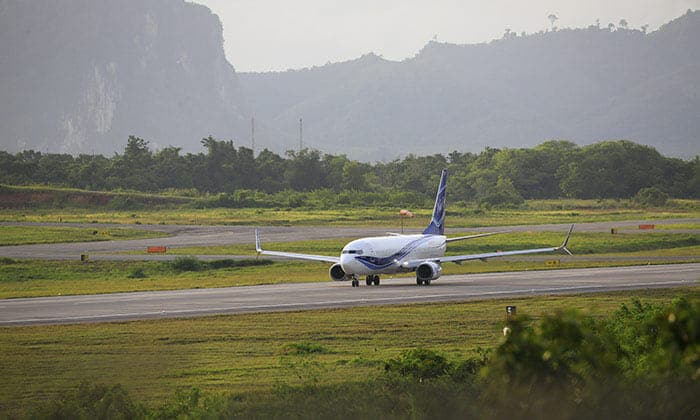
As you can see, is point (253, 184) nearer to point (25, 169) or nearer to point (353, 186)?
point (353, 186)

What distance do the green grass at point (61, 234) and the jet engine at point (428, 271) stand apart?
163ft

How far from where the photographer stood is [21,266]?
223ft

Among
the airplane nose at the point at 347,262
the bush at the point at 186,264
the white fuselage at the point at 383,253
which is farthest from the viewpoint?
the bush at the point at 186,264

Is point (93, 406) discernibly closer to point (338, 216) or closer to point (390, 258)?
point (390, 258)

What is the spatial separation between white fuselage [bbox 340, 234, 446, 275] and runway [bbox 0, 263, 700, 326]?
3.59 ft

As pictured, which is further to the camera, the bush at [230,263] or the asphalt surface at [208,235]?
the asphalt surface at [208,235]

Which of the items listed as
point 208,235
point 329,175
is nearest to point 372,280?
point 208,235

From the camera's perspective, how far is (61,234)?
100188 millimetres

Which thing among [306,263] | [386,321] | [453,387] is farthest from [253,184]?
[453,387]

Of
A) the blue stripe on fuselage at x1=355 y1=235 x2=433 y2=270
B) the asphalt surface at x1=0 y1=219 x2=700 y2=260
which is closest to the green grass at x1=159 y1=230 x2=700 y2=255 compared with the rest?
the asphalt surface at x1=0 y1=219 x2=700 y2=260

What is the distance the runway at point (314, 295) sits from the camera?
40594mm

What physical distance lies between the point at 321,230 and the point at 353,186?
8928 centimetres

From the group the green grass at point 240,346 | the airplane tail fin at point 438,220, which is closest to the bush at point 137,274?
the airplane tail fin at point 438,220

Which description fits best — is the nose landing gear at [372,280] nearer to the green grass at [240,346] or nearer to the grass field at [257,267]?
the grass field at [257,267]
